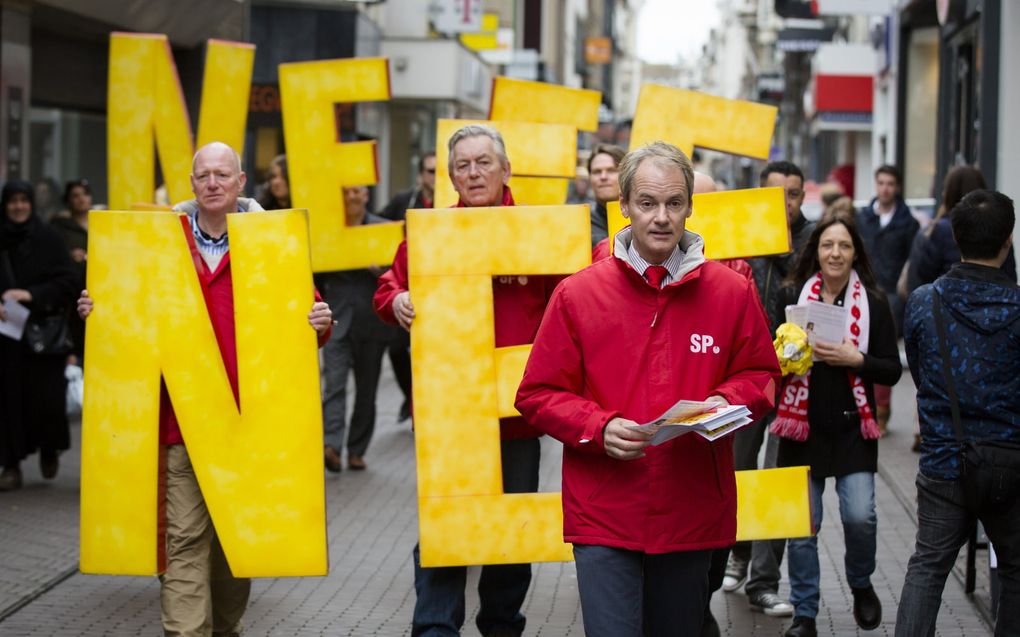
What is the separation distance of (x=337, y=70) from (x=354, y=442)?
10.8ft

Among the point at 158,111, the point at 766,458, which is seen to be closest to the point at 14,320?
the point at 158,111

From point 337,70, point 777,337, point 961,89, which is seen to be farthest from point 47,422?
point 961,89

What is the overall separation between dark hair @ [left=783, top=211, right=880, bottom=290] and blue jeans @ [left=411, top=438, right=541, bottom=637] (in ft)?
5.02

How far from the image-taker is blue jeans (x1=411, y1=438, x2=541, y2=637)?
6070 mm

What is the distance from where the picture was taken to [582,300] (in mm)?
4465

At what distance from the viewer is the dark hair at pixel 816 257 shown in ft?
23.0

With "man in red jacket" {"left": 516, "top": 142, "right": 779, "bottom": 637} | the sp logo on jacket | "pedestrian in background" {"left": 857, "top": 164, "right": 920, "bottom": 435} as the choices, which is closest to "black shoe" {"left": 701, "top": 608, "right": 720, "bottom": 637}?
"man in red jacket" {"left": 516, "top": 142, "right": 779, "bottom": 637}

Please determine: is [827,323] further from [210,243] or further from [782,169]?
[210,243]

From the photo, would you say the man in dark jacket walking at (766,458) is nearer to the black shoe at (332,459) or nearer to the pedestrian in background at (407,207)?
the black shoe at (332,459)

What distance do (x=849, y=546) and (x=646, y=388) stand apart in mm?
2829

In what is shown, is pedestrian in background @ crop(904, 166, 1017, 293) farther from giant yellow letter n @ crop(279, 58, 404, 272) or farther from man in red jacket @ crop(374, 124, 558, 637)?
man in red jacket @ crop(374, 124, 558, 637)

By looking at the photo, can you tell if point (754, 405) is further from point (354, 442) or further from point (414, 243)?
point (354, 442)

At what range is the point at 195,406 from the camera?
242 inches

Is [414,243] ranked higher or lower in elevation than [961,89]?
lower
